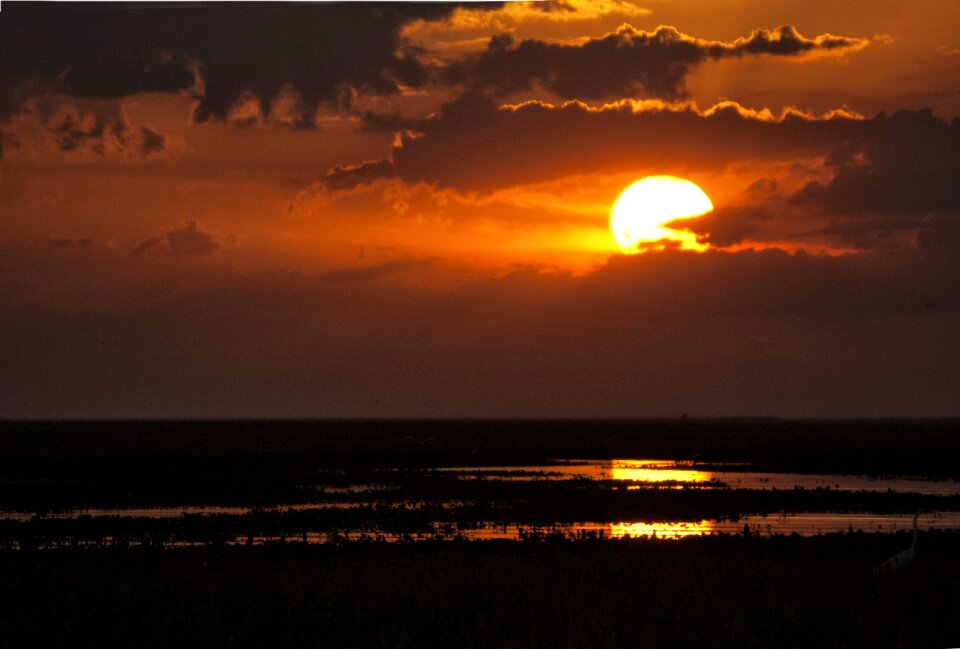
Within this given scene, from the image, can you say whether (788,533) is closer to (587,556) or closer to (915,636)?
(587,556)

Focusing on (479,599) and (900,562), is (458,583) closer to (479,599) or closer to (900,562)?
(479,599)

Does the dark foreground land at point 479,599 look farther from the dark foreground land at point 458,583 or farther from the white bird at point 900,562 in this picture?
the white bird at point 900,562

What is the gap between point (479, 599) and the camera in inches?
784

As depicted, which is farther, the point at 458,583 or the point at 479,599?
the point at 458,583

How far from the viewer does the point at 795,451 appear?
92312mm

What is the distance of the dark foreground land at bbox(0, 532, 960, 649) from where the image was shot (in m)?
17.2

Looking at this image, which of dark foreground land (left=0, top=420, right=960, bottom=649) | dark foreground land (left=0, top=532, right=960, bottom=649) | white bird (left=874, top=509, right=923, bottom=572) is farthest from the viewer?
white bird (left=874, top=509, right=923, bottom=572)

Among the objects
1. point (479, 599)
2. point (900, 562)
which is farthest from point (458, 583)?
point (900, 562)

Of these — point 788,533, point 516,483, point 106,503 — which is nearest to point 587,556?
point 788,533

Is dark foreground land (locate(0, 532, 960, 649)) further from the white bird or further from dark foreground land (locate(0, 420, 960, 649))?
the white bird

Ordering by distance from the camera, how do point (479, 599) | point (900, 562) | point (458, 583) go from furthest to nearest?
point (900, 562) < point (458, 583) < point (479, 599)

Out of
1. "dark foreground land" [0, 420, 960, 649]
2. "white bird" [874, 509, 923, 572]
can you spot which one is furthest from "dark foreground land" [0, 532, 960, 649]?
"white bird" [874, 509, 923, 572]

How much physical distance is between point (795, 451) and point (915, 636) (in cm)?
7778

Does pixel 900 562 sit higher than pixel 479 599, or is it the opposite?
pixel 900 562
